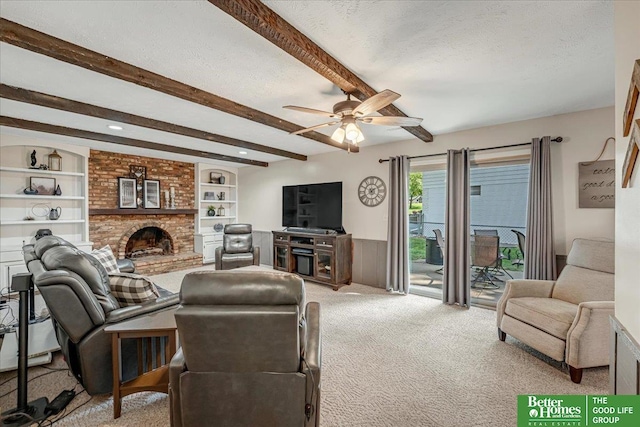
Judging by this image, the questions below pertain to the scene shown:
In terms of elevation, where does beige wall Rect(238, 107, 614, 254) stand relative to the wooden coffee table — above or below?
above

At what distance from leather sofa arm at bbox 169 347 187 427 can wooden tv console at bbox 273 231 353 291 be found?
133 inches

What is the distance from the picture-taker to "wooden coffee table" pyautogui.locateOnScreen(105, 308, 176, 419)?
168 cm

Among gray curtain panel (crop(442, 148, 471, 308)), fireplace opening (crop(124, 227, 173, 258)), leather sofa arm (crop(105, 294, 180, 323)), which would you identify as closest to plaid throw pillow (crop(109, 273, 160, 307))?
leather sofa arm (crop(105, 294, 180, 323))

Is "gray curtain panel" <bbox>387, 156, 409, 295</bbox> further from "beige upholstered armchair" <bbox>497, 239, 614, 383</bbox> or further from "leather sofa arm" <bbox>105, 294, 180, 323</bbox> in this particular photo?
"leather sofa arm" <bbox>105, 294, 180, 323</bbox>

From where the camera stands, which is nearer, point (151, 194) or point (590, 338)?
point (590, 338)

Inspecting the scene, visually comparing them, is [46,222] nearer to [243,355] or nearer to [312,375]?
[243,355]

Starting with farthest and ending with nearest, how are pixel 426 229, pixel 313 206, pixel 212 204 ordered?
pixel 212 204 < pixel 313 206 < pixel 426 229

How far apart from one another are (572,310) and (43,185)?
23.5 ft

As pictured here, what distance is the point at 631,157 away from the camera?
1125 millimetres

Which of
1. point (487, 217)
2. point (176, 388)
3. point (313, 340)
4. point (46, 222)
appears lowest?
point (176, 388)

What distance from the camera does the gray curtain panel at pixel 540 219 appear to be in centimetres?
325

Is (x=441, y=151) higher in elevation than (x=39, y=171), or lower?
higher

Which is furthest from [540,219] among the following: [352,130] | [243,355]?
[243,355]

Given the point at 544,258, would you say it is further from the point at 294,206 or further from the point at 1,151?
the point at 1,151
